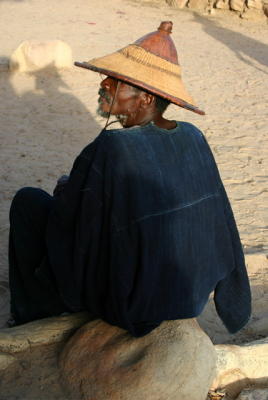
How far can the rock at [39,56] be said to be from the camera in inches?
294

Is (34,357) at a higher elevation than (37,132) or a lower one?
lower

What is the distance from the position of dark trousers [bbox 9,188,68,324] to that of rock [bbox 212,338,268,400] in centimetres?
77

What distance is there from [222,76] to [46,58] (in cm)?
280

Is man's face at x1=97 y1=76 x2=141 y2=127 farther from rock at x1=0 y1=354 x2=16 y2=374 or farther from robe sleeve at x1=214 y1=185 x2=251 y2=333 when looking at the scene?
rock at x1=0 y1=354 x2=16 y2=374

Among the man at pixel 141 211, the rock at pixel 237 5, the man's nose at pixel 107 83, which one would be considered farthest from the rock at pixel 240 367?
the rock at pixel 237 5

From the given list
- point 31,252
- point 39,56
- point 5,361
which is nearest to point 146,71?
point 31,252

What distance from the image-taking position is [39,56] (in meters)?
7.50

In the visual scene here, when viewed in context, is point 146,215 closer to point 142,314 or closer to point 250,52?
point 142,314

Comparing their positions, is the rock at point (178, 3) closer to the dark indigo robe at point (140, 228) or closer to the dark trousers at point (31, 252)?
the dark trousers at point (31, 252)

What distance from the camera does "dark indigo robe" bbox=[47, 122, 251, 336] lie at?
1.93 metres

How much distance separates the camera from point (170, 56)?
6.79 ft

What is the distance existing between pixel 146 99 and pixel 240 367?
1311 millimetres

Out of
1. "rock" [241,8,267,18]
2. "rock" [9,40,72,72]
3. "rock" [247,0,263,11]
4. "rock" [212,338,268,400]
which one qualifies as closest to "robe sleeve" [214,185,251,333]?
"rock" [212,338,268,400]

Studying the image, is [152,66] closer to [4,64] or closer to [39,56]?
[39,56]
